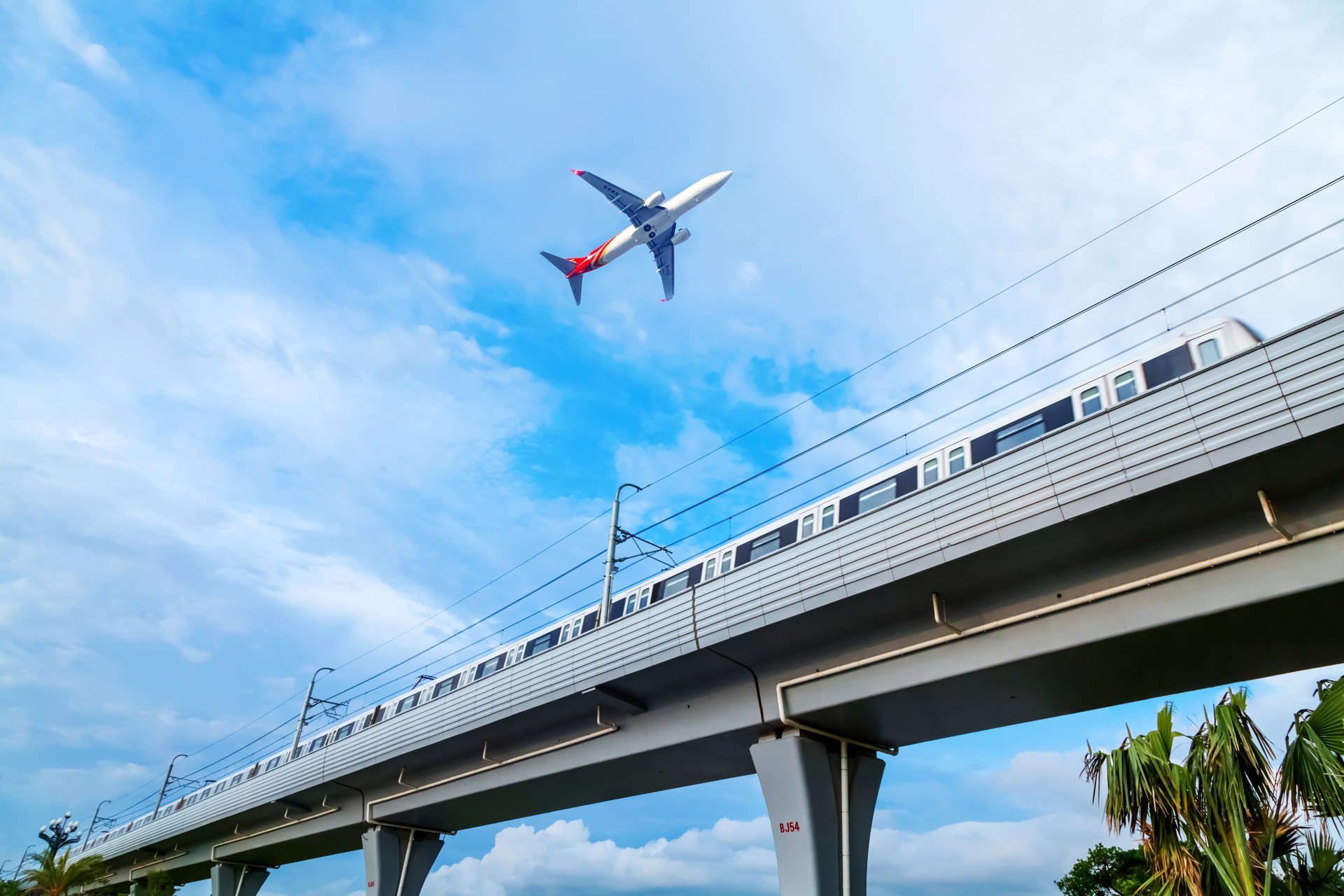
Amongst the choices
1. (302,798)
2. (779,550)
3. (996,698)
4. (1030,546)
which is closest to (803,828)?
(996,698)

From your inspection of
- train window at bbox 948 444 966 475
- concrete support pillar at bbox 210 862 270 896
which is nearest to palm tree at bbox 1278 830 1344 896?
train window at bbox 948 444 966 475

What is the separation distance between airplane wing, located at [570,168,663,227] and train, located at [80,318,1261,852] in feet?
65.5

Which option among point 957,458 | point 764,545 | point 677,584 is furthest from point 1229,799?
point 677,584

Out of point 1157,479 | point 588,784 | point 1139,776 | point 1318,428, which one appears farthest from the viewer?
point 588,784

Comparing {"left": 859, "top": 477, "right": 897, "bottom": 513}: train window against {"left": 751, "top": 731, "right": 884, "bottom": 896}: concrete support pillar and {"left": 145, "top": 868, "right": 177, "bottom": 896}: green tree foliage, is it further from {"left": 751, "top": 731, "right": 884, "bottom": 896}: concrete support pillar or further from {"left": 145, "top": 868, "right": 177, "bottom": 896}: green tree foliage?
{"left": 145, "top": 868, "right": 177, "bottom": 896}: green tree foliage

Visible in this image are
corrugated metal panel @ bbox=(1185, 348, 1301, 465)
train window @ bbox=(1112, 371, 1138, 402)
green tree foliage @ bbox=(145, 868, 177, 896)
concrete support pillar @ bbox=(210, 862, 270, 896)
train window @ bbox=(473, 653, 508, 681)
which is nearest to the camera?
corrugated metal panel @ bbox=(1185, 348, 1301, 465)

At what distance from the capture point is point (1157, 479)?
13695 mm

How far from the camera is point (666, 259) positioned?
42031mm

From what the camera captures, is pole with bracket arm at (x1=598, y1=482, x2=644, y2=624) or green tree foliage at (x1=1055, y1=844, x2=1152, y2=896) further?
green tree foliage at (x1=1055, y1=844, x2=1152, y2=896)

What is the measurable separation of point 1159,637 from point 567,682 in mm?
14731

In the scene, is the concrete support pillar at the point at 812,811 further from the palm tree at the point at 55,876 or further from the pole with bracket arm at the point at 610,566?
the palm tree at the point at 55,876

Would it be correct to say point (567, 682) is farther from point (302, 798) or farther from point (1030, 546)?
point (302, 798)

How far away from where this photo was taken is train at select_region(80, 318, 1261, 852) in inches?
599

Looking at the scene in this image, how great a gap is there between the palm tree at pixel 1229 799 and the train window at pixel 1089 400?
6.73 m
